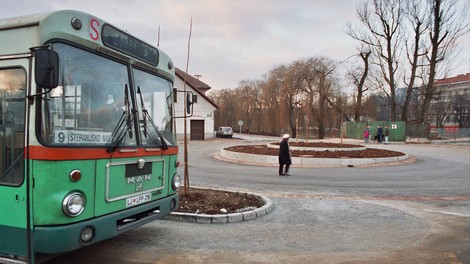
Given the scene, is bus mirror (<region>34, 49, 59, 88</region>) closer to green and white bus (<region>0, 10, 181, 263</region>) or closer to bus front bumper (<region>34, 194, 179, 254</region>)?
green and white bus (<region>0, 10, 181, 263</region>)

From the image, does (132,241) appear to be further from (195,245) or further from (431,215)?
(431,215)

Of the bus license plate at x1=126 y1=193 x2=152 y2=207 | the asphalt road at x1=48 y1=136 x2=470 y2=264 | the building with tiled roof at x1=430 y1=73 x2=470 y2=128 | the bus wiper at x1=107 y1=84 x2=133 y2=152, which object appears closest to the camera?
the bus wiper at x1=107 y1=84 x2=133 y2=152

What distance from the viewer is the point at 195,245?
569 cm

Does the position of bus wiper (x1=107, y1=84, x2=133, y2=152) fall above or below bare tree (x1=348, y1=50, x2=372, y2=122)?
below

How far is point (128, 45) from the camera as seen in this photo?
16.0 feet

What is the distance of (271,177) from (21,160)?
1090 cm

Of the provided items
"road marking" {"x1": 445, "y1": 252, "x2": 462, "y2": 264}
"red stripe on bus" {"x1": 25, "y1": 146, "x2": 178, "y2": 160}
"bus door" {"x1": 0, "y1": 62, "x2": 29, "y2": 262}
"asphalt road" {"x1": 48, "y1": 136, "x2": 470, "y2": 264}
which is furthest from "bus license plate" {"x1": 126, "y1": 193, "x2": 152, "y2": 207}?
"road marking" {"x1": 445, "y1": 252, "x2": 462, "y2": 264}

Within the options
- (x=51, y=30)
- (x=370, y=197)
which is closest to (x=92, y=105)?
(x=51, y=30)

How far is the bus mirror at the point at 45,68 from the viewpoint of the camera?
3561mm

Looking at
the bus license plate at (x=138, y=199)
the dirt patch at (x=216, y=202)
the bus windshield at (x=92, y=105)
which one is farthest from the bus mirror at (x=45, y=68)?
the dirt patch at (x=216, y=202)

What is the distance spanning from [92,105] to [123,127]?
0.52m

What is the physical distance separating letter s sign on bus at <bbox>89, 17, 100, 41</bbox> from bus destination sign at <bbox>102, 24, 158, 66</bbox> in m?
0.10

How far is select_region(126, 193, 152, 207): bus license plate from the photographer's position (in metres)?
4.66

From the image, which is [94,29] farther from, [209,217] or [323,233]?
[323,233]
